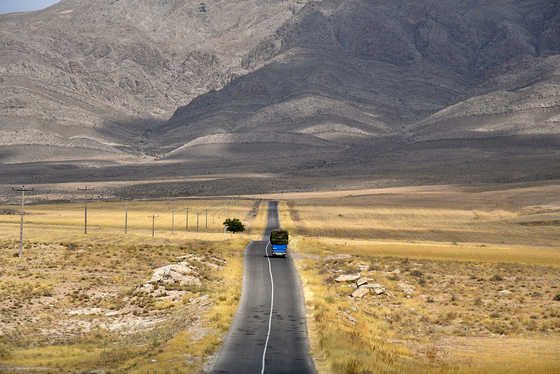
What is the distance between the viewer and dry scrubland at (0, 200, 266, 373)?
26.7 metres

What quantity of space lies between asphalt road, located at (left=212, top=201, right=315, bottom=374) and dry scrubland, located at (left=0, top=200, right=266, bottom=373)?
2.90 feet

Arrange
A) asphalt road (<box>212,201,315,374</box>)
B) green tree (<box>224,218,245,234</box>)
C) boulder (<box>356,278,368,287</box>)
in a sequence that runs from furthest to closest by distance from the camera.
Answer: green tree (<box>224,218,245,234</box>) → boulder (<box>356,278,368,287</box>) → asphalt road (<box>212,201,315,374</box>)

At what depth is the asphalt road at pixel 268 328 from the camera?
2394cm

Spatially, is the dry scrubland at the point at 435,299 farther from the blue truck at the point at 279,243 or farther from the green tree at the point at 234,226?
the green tree at the point at 234,226

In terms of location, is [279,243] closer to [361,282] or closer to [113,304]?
[361,282]

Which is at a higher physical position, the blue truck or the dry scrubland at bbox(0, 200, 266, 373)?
the blue truck

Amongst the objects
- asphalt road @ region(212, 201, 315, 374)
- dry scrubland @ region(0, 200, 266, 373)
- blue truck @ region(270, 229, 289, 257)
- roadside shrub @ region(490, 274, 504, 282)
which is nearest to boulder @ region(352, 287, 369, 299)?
asphalt road @ region(212, 201, 315, 374)

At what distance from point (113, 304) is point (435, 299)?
19681 mm

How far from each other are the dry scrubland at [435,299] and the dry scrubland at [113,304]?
5.61 m

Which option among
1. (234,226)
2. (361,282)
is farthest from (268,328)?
(234,226)

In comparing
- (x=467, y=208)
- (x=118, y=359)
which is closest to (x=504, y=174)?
(x=467, y=208)

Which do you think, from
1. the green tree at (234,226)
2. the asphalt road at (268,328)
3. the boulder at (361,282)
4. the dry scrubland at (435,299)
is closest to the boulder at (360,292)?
the dry scrubland at (435,299)

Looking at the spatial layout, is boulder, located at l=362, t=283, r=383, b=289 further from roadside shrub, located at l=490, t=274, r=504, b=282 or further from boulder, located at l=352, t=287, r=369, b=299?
roadside shrub, located at l=490, t=274, r=504, b=282

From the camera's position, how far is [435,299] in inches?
1555
